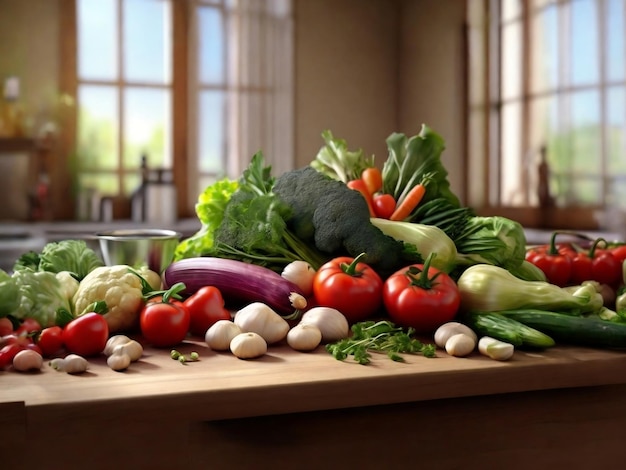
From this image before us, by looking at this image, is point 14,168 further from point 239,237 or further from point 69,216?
point 239,237

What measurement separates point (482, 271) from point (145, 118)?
13.3 feet

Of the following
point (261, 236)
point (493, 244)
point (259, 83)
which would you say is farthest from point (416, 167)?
point (259, 83)

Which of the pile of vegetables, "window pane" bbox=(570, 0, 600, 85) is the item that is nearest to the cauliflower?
the pile of vegetables

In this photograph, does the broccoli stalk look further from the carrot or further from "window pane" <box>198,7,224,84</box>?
"window pane" <box>198,7,224,84</box>

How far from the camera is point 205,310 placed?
1274 millimetres

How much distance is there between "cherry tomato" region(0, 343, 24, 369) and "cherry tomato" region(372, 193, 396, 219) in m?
0.89

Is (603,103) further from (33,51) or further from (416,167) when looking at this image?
(33,51)

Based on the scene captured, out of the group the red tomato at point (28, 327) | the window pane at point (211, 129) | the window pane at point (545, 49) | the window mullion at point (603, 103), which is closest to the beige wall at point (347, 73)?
the window pane at point (211, 129)

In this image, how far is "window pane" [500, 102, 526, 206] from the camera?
15.0 ft

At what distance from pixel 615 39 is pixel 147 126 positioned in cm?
304

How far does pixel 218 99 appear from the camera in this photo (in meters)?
5.14

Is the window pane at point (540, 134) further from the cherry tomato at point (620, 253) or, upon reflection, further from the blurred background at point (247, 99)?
the cherry tomato at point (620, 253)

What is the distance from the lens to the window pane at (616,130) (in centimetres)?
381

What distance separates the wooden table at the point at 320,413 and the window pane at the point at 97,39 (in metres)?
4.06
